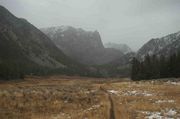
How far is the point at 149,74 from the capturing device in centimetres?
11131

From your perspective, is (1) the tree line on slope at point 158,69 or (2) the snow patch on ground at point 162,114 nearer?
(2) the snow patch on ground at point 162,114

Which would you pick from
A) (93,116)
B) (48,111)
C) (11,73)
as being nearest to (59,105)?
(48,111)

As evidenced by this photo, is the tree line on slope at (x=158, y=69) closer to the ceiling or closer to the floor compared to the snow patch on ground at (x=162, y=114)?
closer to the ceiling

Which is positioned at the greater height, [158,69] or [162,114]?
[158,69]

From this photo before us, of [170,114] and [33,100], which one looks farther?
[33,100]

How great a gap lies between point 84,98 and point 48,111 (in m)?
10.5

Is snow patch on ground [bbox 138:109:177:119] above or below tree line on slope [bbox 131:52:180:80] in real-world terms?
below

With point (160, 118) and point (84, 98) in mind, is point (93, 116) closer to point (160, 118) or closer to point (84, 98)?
point (160, 118)

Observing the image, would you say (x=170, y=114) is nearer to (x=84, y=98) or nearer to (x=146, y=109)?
(x=146, y=109)

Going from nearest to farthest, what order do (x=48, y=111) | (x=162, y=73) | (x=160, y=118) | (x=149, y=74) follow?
(x=160, y=118) < (x=48, y=111) < (x=162, y=73) < (x=149, y=74)

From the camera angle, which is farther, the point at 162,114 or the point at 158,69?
the point at 158,69

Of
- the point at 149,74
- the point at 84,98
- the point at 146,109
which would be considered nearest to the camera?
the point at 146,109

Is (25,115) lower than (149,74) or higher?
lower

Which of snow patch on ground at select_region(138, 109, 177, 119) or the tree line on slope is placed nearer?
snow patch on ground at select_region(138, 109, 177, 119)
